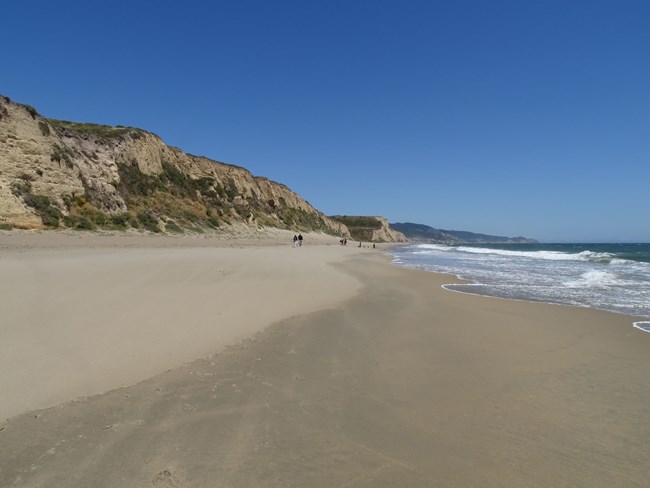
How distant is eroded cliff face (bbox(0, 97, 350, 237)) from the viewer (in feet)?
62.5

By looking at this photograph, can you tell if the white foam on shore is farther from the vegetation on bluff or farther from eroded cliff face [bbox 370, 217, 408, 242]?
eroded cliff face [bbox 370, 217, 408, 242]

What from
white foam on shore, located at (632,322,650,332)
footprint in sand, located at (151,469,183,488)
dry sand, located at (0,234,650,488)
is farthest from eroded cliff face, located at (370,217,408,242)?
footprint in sand, located at (151,469,183,488)

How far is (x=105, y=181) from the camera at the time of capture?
84.7ft

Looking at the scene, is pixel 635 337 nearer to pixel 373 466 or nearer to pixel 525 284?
pixel 373 466

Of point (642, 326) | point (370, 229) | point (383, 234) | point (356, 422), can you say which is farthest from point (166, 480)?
point (383, 234)

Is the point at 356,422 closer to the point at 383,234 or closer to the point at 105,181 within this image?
the point at 105,181

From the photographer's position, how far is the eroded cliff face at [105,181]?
62.5 feet

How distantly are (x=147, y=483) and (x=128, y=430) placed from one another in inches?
28.0

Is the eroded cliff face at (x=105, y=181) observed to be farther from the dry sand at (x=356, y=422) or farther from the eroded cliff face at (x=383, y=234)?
the eroded cliff face at (x=383, y=234)

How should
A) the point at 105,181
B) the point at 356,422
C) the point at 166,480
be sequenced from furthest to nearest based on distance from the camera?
1. the point at 105,181
2. the point at 356,422
3. the point at 166,480

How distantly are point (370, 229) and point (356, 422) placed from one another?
395ft

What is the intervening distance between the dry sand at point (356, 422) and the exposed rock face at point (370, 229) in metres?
109

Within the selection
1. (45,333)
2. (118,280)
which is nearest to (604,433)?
(45,333)

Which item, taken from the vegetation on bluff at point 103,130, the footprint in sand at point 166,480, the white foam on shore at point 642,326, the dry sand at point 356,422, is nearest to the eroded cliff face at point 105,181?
the vegetation on bluff at point 103,130
